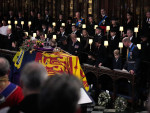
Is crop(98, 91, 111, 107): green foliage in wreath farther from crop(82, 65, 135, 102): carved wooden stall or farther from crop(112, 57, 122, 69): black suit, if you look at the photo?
crop(112, 57, 122, 69): black suit

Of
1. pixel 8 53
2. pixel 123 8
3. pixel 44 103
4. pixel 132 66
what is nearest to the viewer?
pixel 44 103

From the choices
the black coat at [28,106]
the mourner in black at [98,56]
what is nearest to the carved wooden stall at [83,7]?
the mourner in black at [98,56]

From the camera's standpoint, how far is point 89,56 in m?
9.78

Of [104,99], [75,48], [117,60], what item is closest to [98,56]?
[117,60]

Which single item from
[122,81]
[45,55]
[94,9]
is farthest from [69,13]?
[45,55]

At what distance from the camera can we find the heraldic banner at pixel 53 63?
20.6ft

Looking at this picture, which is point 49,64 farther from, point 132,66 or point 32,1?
point 32,1

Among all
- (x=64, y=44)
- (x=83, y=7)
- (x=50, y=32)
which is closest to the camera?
(x=64, y=44)

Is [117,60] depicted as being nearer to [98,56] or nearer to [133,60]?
[133,60]

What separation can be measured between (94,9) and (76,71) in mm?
8887

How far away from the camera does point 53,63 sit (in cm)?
638

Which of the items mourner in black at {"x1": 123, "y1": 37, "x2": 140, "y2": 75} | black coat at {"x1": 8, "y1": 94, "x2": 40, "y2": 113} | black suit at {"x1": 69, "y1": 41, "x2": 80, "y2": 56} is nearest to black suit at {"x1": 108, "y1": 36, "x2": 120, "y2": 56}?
black suit at {"x1": 69, "y1": 41, "x2": 80, "y2": 56}

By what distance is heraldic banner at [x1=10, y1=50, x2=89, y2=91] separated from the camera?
20.6ft

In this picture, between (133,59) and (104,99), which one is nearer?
(104,99)
